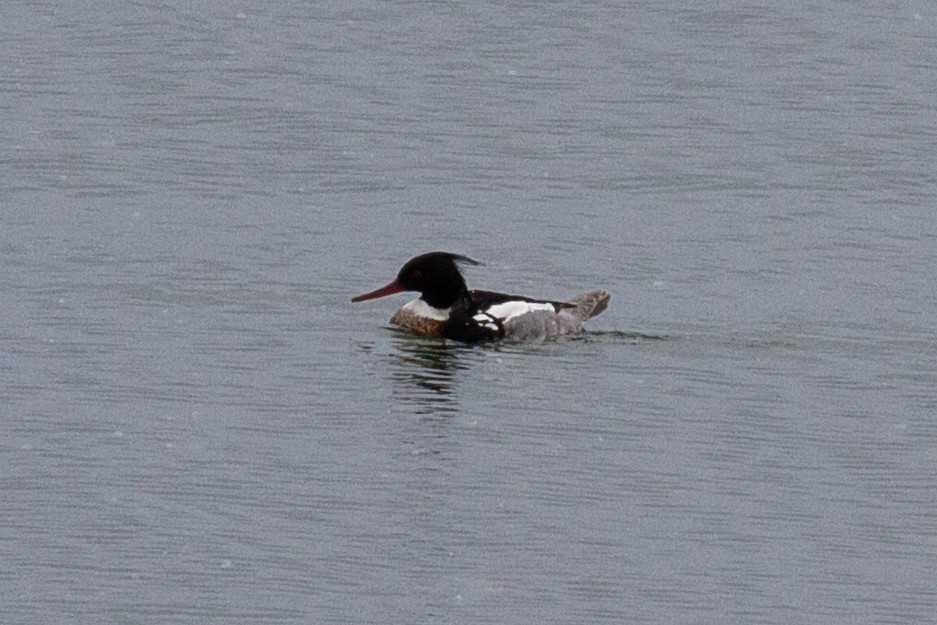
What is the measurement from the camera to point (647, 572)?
14641 mm

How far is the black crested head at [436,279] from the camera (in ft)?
73.2

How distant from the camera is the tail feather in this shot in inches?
870

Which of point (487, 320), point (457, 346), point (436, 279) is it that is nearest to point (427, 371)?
point (457, 346)

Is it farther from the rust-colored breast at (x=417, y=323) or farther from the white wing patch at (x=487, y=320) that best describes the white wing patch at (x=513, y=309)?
the rust-colored breast at (x=417, y=323)

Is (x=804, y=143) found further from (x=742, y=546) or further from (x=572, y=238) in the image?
(x=742, y=546)

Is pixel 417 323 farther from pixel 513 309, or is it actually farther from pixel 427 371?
pixel 427 371

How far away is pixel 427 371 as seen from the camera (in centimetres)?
2064

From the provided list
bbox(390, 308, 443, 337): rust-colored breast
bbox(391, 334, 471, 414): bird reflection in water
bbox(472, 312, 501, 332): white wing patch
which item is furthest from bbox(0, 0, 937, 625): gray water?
bbox(472, 312, 501, 332): white wing patch

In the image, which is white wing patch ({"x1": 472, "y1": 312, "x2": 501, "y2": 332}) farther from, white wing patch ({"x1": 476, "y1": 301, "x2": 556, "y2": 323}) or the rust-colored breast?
the rust-colored breast

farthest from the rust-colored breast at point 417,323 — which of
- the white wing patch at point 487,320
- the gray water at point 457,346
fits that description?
the white wing patch at point 487,320

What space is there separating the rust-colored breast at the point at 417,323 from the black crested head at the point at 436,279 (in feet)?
0.61

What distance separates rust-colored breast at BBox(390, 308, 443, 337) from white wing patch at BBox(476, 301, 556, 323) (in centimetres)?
49

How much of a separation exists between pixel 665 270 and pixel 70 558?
11.5 m

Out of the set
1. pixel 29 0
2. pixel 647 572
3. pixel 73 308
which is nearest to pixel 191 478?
pixel 647 572
